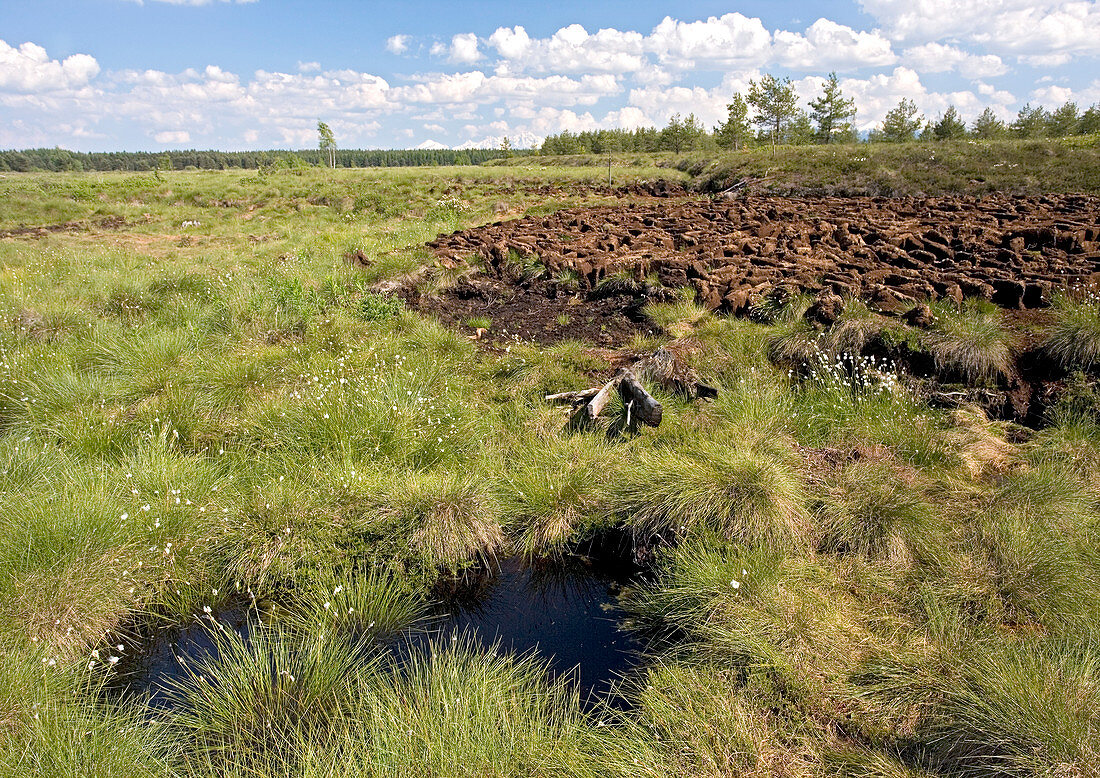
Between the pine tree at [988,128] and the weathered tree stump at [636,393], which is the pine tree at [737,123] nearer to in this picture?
the pine tree at [988,128]

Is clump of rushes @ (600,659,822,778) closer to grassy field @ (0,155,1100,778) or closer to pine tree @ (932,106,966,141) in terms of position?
grassy field @ (0,155,1100,778)

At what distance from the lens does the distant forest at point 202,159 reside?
8812 cm

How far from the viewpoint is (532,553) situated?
421cm

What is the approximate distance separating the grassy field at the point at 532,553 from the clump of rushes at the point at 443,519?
0.02m

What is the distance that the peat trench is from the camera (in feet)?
21.9

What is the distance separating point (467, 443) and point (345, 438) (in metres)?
1.00

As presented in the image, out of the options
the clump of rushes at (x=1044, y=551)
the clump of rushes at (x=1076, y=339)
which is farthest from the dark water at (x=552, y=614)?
the clump of rushes at (x=1076, y=339)

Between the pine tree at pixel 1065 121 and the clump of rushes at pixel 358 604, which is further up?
the pine tree at pixel 1065 121

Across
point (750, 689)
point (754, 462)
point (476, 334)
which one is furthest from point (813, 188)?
point (750, 689)

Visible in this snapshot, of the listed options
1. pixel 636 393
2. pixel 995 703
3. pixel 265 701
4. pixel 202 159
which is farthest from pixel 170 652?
pixel 202 159

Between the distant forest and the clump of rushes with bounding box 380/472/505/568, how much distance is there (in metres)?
71.7

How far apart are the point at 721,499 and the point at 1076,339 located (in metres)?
4.08

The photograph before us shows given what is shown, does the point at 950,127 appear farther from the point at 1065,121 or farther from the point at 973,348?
the point at 973,348

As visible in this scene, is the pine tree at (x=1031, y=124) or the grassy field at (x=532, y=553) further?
the pine tree at (x=1031, y=124)
